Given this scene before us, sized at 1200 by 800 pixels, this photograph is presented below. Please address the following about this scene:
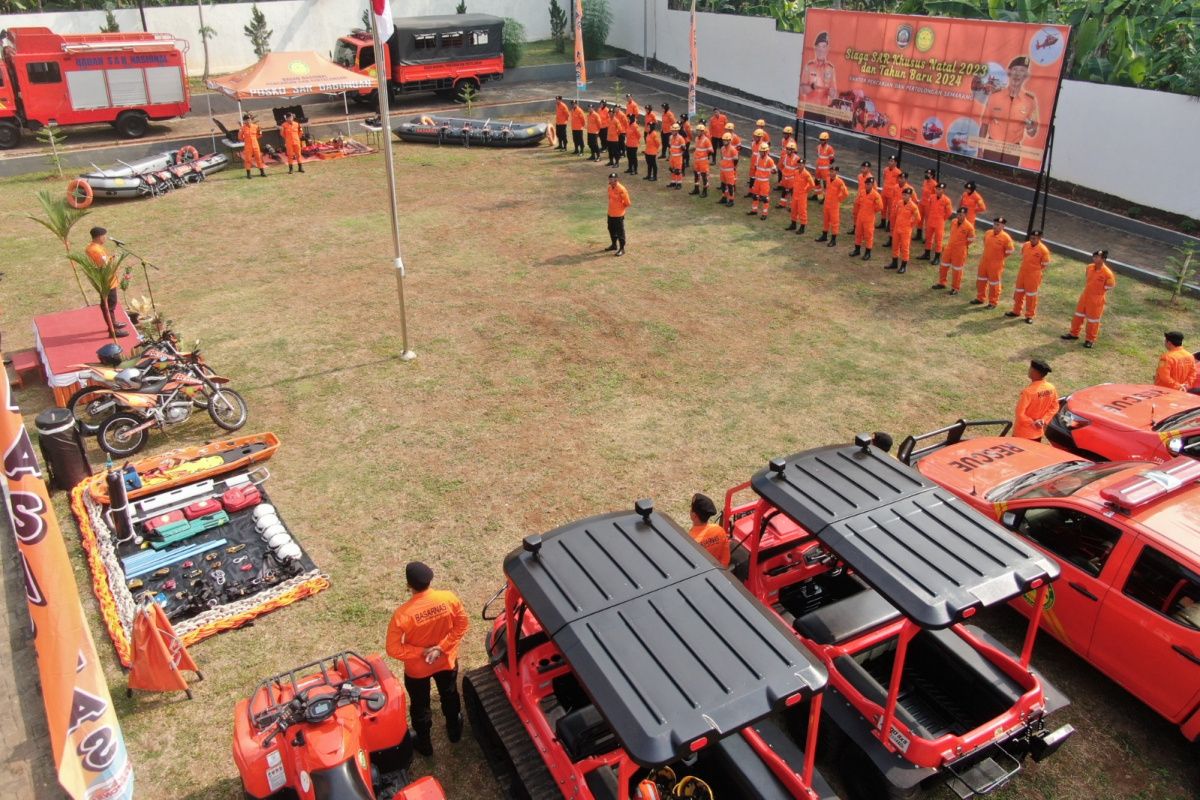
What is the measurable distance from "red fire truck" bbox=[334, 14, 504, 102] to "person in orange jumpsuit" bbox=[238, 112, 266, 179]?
7.23 metres

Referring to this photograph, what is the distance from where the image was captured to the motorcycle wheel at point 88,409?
34.7 ft

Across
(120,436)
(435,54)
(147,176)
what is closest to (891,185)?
(120,436)

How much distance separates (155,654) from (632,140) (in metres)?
17.8

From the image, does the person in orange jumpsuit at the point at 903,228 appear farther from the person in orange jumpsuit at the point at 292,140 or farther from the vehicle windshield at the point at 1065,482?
the person in orange jumpsuit at the point at 292,140

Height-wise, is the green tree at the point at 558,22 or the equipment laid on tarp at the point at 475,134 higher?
the green tree at the point at 558,22

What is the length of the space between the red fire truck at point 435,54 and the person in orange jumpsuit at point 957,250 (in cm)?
1985

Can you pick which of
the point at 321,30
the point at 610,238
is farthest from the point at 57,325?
the point at 321,30

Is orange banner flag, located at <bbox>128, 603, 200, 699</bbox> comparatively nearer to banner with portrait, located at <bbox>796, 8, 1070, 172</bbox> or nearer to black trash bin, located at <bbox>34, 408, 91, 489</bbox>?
black trash bin, located at <bbox>34, 408, 91, 489</bbox>

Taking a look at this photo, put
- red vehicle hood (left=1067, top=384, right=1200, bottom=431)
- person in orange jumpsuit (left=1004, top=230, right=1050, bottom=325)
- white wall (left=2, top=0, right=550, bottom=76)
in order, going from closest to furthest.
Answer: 1. red vehicle hood (left=1067, top=384, right=1200, bottom=431)
2. person in orange jumpsuit (left=1004, top=230, right=1050, bottom=325)
3. white wall (left=2, top=0, right=550, bottom=76)

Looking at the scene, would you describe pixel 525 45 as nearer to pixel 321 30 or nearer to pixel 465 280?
pixel 321 30

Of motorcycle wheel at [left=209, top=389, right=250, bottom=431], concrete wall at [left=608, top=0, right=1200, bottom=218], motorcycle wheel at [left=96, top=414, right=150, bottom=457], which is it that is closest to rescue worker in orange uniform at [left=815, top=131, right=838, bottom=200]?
concrete wall at [left=608, top=0, right=1200, bottom=218]

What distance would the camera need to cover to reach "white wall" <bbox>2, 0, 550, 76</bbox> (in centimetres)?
3266

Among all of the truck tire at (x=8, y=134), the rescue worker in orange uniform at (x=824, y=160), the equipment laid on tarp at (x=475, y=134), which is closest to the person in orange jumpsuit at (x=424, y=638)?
the rescue worker in orange uniform at (x=824, y=160)

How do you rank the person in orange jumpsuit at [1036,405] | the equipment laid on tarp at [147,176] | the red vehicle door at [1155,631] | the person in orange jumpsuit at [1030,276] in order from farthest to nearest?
the equipment laid on tarp at [147,176]
the person in orange jumpsuit at [1030,276]
the person in orange jumpsuit at [1036,405]
the red vehicle door at [1155,631]
